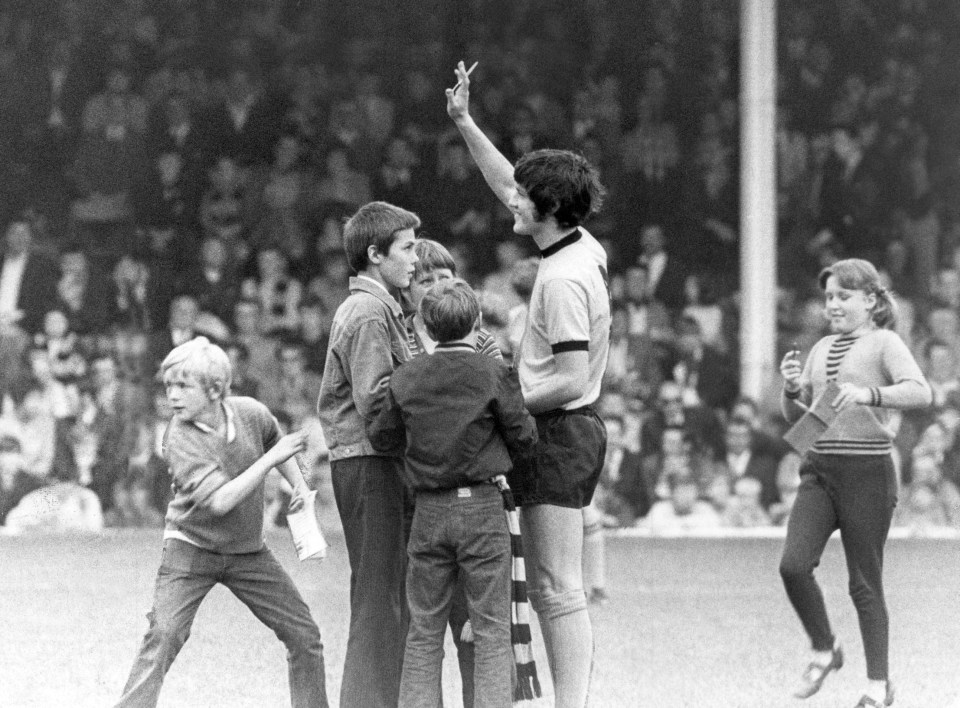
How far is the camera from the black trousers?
6645 millimetres

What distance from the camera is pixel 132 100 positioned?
13.9m

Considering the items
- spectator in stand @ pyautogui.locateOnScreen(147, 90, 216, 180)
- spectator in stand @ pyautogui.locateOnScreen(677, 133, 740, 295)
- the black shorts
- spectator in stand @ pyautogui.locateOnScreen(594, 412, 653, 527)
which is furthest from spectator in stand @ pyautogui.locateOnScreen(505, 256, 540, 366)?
spectator in stand @ pyautogui.locateOnScreen(147, 90, 216, 180)

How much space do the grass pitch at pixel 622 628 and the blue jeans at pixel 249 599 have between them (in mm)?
1037

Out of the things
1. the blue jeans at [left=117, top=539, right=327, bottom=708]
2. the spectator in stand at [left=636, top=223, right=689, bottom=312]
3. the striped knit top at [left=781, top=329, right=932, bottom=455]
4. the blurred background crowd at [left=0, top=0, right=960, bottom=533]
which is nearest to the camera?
the blue jeans at [left=117, top=539, right=327, bottom=708]

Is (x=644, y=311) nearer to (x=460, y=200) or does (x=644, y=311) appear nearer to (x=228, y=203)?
(x=460, y=200)

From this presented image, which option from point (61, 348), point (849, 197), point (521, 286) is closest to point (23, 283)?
point (61, 348)

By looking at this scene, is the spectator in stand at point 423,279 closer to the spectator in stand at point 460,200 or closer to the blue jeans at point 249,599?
the blue jeans at point 249,599

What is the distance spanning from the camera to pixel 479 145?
590 cm

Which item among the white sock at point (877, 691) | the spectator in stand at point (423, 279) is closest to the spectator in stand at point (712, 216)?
the white sock at point (877, 691)

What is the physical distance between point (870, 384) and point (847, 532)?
52cm

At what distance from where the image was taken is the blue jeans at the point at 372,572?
558 cm

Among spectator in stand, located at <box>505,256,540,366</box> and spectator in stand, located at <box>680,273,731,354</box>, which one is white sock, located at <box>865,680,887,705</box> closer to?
spectator in stand, located at <box>505,256,540,366</box>

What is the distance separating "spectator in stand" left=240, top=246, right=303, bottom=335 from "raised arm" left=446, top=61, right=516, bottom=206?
23.5 ft

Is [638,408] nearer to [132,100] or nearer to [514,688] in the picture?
[132,100]
